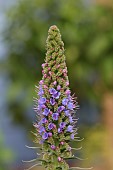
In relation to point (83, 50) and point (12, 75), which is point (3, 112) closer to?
point (12, 75)

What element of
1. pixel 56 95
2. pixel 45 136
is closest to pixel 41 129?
pixel 45 136

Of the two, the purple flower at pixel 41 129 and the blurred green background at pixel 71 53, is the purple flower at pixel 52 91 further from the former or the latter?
the blurred green background at pixel 71 53

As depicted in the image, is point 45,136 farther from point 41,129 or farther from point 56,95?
point 56,95

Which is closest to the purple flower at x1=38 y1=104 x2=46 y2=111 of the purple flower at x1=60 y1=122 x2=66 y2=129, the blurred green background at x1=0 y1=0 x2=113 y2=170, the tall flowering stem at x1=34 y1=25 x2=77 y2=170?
the tall flowering stem at x1=34 y1=25 x2=77 y2=170

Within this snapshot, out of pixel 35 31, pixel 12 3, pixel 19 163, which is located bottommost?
pixel 19 163

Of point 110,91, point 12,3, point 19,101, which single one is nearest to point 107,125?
point 110,91

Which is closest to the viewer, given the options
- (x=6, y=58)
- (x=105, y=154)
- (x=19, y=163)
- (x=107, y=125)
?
(x=105, y=154)

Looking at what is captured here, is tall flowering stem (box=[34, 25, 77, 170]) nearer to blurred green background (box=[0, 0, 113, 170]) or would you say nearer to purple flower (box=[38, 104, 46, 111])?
purple flower (box=[38, 104, 46, 111])

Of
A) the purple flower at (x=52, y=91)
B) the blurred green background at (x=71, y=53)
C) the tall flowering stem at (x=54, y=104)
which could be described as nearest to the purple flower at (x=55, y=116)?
the tall flowering stem at (x=54, y=104)
